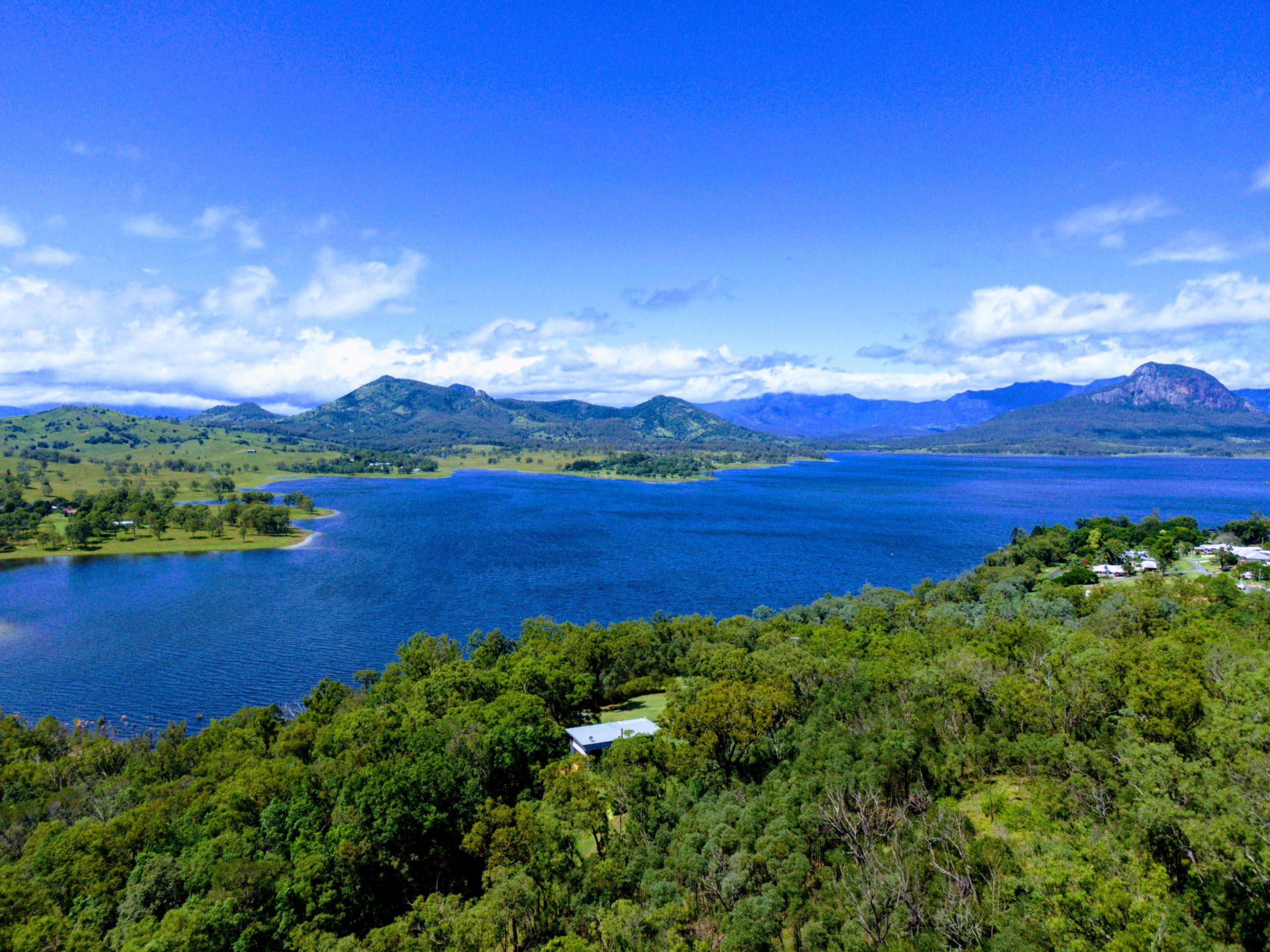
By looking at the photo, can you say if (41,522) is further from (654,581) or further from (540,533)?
(654,581)

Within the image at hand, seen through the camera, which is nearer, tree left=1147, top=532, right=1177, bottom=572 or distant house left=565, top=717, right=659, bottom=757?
distant house left=565, top=717, right=659, bottom=757

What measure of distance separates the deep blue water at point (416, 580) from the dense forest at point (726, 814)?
50.0ft

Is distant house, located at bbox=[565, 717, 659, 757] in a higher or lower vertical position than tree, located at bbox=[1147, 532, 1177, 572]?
lower

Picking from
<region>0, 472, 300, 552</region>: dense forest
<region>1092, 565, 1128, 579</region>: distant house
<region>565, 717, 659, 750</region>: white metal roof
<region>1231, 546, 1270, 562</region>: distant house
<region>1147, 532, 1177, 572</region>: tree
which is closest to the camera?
<region>565, 717, 659, 750</region>: white metal roof

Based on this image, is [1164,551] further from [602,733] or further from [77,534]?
[77,534]

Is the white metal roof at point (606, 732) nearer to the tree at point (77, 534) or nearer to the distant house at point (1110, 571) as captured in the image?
the distant house at point (1110, 571)

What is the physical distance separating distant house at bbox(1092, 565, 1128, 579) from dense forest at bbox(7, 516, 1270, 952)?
31847mm

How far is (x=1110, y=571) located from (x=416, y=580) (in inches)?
2898

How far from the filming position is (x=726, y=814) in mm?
19656

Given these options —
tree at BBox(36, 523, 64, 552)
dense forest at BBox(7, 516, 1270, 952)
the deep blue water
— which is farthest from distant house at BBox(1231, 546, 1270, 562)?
tree at BBox(36, 523, 64, 552)

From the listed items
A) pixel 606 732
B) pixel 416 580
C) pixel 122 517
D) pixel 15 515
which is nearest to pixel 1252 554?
pixel 606 732

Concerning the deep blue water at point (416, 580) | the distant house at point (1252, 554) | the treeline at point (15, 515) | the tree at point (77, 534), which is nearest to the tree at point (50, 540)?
the tree at point (77, 534)

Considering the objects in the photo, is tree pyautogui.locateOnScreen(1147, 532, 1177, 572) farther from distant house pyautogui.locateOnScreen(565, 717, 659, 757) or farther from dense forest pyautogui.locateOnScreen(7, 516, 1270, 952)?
distant house pyautogui.locateOnScreen(565, 717, 659, 757)

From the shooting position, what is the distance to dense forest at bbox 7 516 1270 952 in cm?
1445
